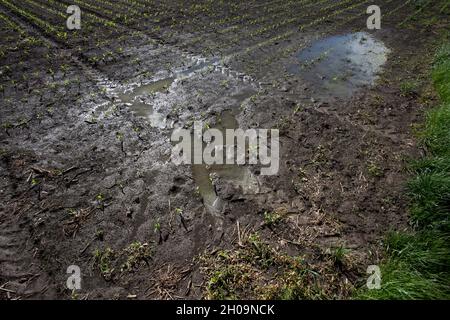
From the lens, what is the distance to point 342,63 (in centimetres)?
903

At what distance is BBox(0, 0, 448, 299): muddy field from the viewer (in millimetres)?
3979

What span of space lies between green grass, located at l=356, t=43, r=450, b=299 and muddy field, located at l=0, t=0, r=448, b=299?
9.3 inches

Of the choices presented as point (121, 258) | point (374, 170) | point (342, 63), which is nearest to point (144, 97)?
point (121, 258)

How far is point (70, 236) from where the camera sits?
429cm

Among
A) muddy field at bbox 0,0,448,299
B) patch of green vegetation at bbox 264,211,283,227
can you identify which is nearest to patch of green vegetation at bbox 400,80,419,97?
muddy field at bbox 0,0,448,299

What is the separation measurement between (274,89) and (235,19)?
5.23m

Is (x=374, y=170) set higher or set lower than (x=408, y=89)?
lower

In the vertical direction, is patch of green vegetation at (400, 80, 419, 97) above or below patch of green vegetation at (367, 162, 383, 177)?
above

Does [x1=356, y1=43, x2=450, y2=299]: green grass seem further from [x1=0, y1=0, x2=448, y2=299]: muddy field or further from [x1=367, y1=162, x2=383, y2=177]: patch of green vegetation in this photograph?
[x1=367, y1=162, x2=383, y2=177]: patch of green vegetation

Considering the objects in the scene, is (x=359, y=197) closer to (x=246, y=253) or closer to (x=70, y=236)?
(x=246, y=253)

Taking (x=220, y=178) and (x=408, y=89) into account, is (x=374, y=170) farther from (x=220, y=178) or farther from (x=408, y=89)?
(x=408, y=89)

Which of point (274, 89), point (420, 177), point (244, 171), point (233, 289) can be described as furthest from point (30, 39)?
point (420, 177)

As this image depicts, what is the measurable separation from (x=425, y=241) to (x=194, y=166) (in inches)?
145

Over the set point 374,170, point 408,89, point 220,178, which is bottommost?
point 220,178
